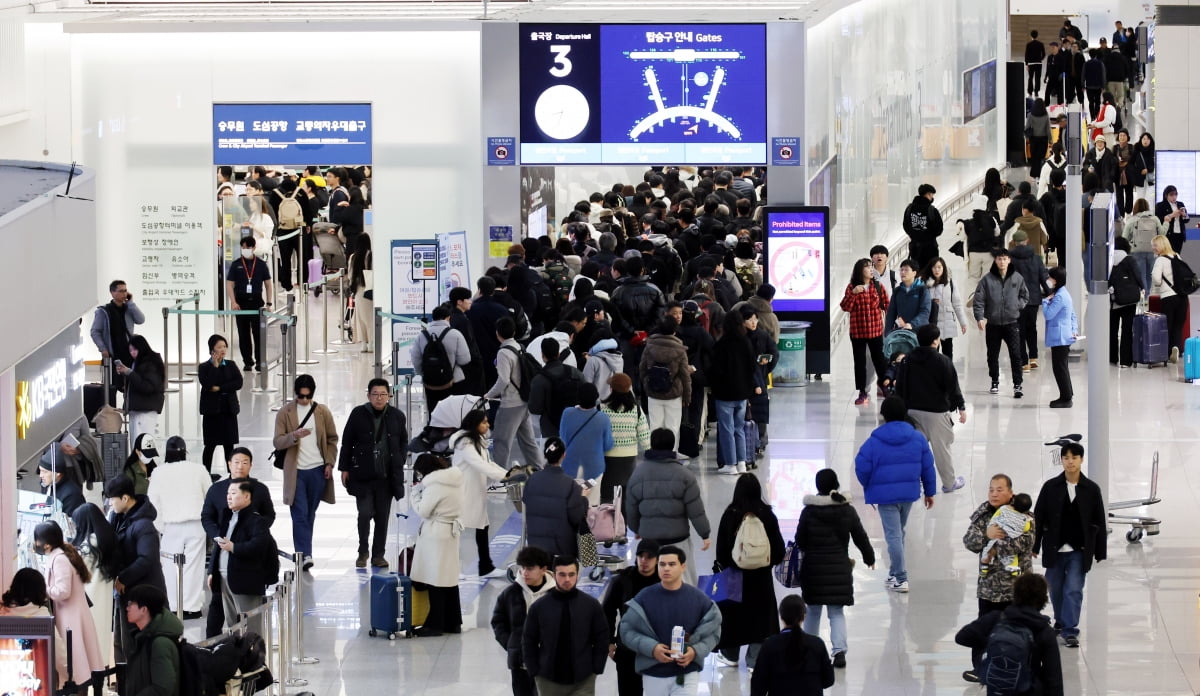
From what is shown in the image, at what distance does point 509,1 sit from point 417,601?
10873 millimetres

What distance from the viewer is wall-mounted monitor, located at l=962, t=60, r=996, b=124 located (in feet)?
105

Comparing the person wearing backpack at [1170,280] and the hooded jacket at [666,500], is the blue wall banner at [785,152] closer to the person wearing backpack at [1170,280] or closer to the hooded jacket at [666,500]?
the person wearing backpack at [1170,280]

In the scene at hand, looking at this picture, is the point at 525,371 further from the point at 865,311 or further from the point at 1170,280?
the point at 1170,280

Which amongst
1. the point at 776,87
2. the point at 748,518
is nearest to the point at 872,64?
the point at 776,87

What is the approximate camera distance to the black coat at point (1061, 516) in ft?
36.1

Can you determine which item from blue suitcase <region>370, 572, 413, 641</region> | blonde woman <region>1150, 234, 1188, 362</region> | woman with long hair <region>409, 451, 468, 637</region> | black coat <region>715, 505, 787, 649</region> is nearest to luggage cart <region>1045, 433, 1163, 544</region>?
black coat <region>715, 505, 787, 649</region>

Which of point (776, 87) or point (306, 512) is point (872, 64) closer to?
point (776, 87)

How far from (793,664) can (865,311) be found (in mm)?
9705

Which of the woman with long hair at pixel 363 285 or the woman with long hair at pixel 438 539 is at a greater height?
the woman with long hair at pixel 363 285

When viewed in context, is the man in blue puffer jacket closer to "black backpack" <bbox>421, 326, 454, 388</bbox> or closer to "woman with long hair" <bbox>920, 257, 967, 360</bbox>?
"black backpack" <bbox>421, 326, 454, 388</bbox>

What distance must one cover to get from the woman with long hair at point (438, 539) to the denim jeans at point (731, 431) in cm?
434

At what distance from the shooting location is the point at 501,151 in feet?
68.5

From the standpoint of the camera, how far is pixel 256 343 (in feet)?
69.7

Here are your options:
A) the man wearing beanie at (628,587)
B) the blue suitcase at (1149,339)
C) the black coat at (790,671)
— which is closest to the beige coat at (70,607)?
the man wearing beanie at (628,587)
